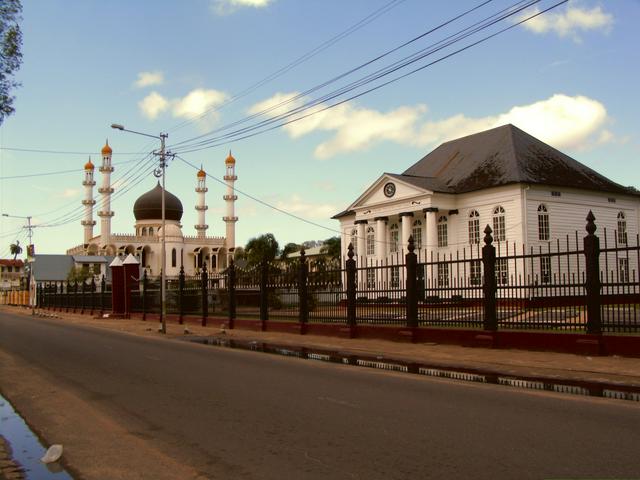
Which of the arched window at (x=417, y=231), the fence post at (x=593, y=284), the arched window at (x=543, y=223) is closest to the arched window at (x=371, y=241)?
the arched window at (x=417, y=231)

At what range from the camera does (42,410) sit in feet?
29.6

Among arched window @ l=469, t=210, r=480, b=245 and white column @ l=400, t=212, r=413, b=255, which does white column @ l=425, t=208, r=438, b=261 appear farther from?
arched window @ l=469, t=210, r=480, b=245

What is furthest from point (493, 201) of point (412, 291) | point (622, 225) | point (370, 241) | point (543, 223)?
point (412, 291)

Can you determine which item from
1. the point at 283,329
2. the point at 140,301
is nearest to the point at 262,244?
the point at 140,301

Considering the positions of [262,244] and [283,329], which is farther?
[262,244]

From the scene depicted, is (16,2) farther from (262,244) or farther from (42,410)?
(262,244)

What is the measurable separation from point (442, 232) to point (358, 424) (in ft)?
104

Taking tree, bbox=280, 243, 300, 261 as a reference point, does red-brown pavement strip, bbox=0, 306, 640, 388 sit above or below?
below

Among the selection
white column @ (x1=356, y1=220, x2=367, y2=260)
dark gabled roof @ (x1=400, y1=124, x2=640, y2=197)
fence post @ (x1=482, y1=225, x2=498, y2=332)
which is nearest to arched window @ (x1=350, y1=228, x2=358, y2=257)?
white column @ (x1=356, y1=220, x2=367, y2=260)

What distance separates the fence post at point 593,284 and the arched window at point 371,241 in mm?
29543

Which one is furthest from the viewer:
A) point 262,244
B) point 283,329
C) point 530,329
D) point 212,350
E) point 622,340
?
point 262,244

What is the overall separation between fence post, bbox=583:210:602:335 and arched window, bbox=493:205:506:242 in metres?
21.8

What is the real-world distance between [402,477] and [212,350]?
12.8 metres

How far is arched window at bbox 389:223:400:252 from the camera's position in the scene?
4106cm
